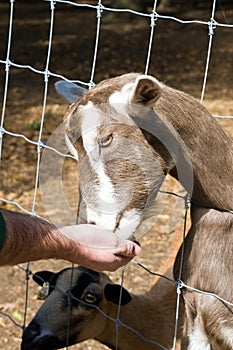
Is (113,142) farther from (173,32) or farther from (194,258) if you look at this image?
(173,32)

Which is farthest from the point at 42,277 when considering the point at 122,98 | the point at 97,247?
the point at 122,98

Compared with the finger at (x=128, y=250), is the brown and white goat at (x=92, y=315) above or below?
below

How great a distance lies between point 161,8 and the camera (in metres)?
16.5

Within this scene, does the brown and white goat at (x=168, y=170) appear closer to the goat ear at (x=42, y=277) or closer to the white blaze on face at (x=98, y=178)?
the white blaze on face at (x=98, y=178)

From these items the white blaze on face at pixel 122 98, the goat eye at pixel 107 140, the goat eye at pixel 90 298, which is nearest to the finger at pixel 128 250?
the goat eye at pixel 107 140

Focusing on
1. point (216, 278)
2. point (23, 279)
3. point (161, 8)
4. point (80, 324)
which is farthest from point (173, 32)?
point (216, 278)

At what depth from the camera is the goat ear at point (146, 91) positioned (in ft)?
9.12

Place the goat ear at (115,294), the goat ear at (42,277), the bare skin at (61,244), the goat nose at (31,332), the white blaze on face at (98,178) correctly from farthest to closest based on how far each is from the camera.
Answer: the goat ear at (42,277) → the goat nose at (31,332) → the goat ear at (115,294) → the white blaze on face at (98,178) → the bare skin at (61,244)

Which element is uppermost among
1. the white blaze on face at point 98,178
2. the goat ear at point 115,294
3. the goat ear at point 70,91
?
the goat ear at point 70,91

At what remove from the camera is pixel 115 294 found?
4.06 metres

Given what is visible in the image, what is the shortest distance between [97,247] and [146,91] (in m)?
0.64

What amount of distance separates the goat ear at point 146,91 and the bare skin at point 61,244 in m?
0.54

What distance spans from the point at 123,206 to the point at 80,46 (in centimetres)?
1099

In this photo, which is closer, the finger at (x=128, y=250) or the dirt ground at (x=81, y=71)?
the finger at (x=128, y=250)
